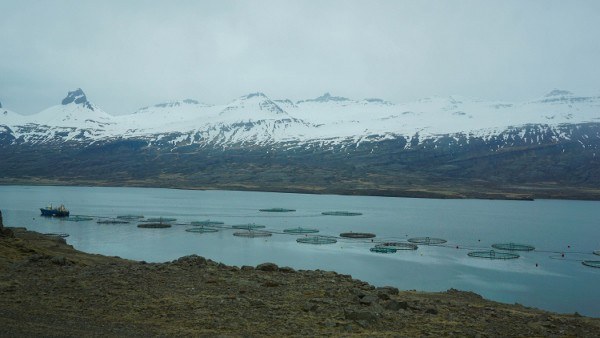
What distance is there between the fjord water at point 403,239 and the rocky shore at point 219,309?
24.0 metres

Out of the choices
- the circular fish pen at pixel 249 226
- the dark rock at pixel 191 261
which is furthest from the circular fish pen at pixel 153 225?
the dark rock at pixel 191 261

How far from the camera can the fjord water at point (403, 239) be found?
47.0m

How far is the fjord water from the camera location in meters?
47.0

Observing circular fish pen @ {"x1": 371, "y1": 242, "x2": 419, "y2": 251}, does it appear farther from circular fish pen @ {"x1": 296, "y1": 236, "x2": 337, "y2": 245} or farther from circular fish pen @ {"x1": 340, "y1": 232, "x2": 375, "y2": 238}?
circular fish pen @ {"x1": 340, "y1": 232, "x2": 375, "y2": 238}

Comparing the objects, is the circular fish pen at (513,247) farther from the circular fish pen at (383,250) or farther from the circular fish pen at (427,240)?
the circular fish pen at (383,250)

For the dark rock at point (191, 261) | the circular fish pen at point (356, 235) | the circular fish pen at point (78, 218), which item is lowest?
the circular fish pen at point (356, 235)

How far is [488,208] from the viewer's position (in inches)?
5281

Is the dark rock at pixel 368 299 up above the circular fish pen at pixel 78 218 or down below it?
above

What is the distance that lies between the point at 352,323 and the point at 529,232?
80028mm

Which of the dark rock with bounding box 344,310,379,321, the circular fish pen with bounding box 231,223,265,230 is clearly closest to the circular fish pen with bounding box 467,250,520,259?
the circular fish pen with bounding box 231,223,265,230

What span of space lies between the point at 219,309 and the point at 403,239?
6276cm

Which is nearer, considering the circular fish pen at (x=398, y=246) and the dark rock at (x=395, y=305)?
the dark rock at (x=395, y=305)

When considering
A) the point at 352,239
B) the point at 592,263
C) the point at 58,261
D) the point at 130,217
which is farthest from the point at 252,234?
the point at 58,261

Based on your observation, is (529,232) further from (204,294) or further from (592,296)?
(204,294)
